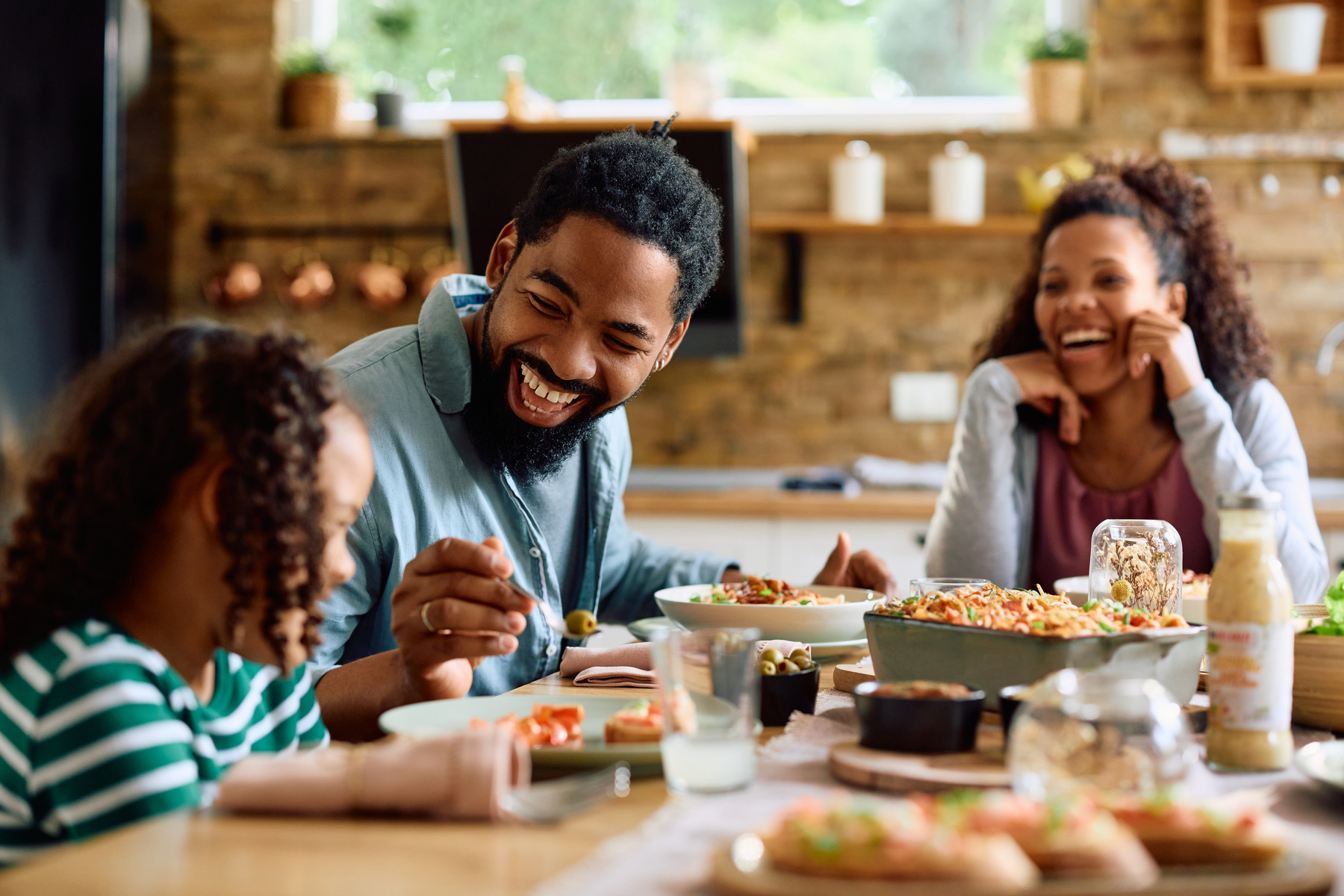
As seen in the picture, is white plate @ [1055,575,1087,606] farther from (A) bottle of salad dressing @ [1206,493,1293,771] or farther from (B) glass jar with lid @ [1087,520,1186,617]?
(A) bottle of salad dressing @ [1206,493,1293,771]

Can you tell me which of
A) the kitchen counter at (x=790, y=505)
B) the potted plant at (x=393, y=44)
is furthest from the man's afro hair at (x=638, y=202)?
the potted plant at (x=393, y=44)

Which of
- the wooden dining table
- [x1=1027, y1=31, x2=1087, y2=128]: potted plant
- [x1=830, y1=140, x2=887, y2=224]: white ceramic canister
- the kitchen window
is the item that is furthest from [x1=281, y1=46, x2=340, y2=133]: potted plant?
the wooden dining table

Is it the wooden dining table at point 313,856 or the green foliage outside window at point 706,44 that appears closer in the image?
the wooden dining table at point 313,856

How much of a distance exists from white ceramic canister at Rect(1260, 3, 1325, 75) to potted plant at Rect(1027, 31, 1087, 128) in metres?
0.51

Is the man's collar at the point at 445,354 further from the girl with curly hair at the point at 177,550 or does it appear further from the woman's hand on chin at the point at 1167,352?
the woman's hand on chin at the point at 1167,352

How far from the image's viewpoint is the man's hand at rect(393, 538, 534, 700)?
1.09 m

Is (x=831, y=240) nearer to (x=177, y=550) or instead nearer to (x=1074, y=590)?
(x=1074, y=590)

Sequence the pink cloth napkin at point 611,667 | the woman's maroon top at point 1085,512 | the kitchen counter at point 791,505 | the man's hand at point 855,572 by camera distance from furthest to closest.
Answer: the kitchen counter at point 791,505 → the woman's maroon top at point 1085,512 → the man's hand at point 855,572 → the pink cloth napkin at point 611,667

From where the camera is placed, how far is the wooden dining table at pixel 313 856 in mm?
659

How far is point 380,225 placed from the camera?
4047 mm

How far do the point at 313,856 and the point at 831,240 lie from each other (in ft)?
11.1

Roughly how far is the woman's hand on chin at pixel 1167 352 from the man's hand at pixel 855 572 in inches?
27.9

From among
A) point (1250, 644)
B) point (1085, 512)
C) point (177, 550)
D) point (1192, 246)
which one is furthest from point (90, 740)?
point (1192, 246)

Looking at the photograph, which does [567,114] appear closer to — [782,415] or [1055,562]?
[782,415]
